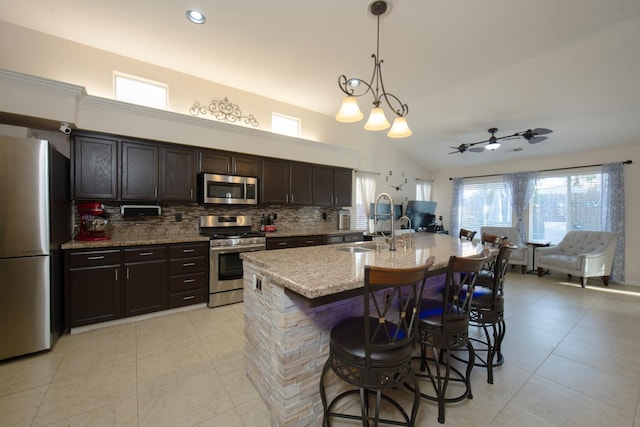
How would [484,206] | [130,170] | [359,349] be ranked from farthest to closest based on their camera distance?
[484,206] → [130,170] → [359,349]

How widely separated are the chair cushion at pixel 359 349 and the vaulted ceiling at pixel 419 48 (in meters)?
2.86

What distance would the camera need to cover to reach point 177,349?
243 centimetres

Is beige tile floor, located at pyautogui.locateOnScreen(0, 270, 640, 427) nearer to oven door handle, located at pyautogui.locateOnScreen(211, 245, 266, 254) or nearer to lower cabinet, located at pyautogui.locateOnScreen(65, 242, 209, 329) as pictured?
lower cabinet, located at pyautogui.locateOnScreen(65, 242, 209, 329)

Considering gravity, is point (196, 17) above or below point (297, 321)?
above

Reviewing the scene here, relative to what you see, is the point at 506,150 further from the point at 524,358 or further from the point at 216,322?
the point at 216,322

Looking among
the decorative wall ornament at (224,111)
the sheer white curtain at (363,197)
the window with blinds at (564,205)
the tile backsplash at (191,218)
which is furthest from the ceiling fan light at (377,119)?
the window with blinds at (564,205)

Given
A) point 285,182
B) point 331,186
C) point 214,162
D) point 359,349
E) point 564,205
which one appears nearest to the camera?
point 359,349

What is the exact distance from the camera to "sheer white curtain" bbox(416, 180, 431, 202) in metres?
7.41

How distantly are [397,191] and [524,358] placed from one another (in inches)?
191

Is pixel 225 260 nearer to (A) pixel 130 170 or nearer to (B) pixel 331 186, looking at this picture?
(A) pixel 130 170

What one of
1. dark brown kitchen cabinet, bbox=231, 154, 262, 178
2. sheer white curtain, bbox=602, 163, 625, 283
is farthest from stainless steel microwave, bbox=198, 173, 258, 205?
sheer white curtain, bbox=602, 163, 625, 283

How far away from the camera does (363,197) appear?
6.00 metres

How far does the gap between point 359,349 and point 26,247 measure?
9.79 feet

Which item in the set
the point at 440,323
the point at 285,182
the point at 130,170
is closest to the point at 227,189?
the point at 285,182
